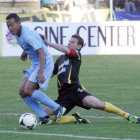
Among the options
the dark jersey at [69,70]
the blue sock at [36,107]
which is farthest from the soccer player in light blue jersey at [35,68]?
the dark jersey at [69,70]

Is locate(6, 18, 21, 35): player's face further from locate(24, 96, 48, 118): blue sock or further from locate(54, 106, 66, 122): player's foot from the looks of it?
locate(54, 106, 66, 122): player's foot

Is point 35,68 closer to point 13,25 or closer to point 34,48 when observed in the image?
point 34,48

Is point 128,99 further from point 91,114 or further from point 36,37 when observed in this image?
point 36,37

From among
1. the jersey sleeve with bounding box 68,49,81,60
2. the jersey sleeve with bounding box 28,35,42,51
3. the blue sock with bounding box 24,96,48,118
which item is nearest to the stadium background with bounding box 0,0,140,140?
the blue sock with bounding box 24,96,48,118

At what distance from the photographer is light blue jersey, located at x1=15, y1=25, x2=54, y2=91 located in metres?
8.99

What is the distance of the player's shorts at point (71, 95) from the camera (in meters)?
9.33


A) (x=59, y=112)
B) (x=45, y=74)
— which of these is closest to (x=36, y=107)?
(x=59, y=112)

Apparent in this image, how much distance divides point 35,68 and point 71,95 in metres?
0.71

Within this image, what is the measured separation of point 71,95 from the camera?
9.38 meters

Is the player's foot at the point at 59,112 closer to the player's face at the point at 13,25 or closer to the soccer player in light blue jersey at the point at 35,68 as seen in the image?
the soccer player in light blue jersey at the point at 35,68

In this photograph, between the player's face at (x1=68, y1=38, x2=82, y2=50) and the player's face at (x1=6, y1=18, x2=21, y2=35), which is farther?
the player's face at (x1=68, y1=38, x2=82, y2=50)

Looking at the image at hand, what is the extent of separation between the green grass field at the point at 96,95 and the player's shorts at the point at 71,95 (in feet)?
A: 1.17

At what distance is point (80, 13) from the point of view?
99.1 ft

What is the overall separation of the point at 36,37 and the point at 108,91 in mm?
5216
